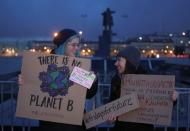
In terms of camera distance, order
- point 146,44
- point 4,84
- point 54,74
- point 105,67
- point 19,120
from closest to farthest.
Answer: point 54,74, point 4,84, point 19,120, point 105,67, point 146,44

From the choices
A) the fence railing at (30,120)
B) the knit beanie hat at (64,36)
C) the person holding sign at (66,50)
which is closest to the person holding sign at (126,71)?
the person holding sign at (66,50)

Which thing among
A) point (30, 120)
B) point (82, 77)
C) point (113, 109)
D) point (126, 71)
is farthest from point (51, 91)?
point (30, 120)

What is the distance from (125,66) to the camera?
6176 mm

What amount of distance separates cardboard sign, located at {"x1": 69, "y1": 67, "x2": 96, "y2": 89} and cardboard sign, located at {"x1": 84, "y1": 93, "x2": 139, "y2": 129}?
1.56 ft

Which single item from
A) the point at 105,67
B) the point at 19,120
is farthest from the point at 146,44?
the point at 19,120

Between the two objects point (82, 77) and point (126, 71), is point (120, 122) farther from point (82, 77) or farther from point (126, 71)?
point (82, 77)

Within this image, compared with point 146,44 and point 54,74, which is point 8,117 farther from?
point 146,44

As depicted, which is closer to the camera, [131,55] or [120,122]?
[131,55]

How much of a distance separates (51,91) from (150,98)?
1238mm

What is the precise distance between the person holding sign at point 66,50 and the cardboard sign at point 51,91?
0.06m

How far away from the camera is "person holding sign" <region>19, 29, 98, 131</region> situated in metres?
5.83

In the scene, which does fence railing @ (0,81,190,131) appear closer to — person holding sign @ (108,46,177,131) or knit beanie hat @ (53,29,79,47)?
person holding sign @ (108,46,177,131)

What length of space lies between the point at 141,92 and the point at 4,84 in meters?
3.49

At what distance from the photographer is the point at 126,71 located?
6.27 metres
